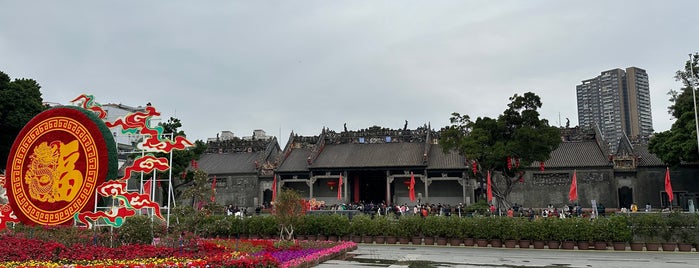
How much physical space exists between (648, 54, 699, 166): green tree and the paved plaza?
1220 centimetres

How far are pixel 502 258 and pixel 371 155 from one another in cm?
2391

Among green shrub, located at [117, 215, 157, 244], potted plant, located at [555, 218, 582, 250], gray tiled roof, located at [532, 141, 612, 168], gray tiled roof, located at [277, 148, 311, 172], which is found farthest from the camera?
gray tiled roof, located at [277, 148, 311, 172]

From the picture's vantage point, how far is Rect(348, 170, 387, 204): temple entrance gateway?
4019cm

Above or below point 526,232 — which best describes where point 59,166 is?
above

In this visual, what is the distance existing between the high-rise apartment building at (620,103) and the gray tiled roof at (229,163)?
165 feet

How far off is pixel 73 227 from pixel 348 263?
8.64 m

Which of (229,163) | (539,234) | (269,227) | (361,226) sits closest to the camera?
(539,234)

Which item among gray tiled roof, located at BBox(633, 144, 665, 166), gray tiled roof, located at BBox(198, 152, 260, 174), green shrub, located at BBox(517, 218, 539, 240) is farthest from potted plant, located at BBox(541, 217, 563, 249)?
gray tiled roof, located at BBox(198, 152, 260, 174)

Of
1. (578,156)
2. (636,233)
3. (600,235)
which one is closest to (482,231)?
(600,235)

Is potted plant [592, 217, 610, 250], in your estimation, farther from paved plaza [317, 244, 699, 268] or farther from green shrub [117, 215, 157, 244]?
green shrub [117, 215, 157, 244]

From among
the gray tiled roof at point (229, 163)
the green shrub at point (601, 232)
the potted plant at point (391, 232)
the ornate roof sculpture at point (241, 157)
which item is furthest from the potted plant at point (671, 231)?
the gray tiled roof at point (229, 163)

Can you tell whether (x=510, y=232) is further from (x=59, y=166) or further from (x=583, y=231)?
(x=59, y=166)

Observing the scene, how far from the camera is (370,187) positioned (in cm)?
4159

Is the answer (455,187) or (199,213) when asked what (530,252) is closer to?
(199,213)
